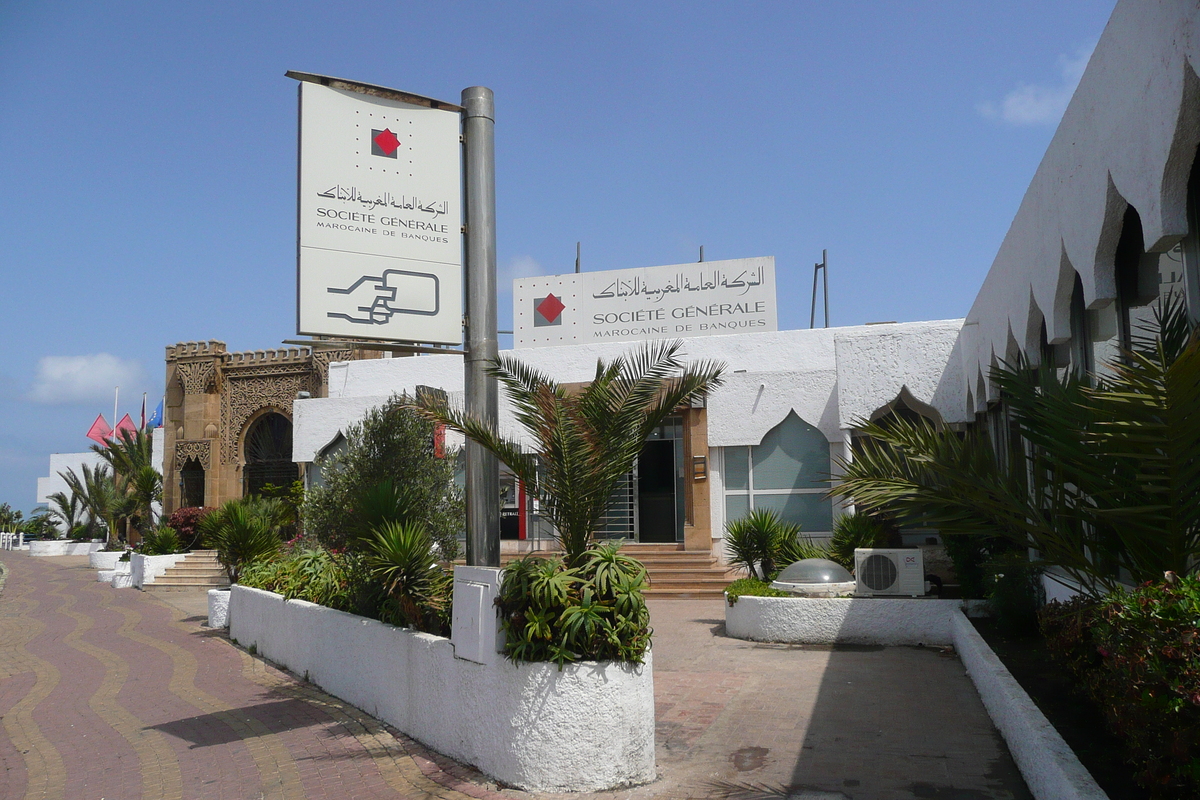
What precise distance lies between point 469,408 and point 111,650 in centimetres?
955

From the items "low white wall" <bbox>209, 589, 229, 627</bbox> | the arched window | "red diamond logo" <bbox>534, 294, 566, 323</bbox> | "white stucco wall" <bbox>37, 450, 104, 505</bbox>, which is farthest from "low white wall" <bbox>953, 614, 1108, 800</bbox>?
"white stucco wall" <bbox>37, 450, 104, 505</bbox>

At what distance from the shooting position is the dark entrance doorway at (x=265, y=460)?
32.8 metres

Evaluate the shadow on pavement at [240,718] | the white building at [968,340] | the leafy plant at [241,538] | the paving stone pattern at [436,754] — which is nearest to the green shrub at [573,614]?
the paving stone pattern at [436,754]

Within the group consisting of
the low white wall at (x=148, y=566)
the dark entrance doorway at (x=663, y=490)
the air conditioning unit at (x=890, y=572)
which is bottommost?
the low white wall at (x=148, y=566)

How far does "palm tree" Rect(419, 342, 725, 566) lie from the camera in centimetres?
692

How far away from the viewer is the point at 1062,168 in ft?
25.6

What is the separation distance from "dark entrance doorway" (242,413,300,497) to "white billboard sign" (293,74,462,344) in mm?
26699

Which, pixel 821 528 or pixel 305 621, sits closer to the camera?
pixel 305 621

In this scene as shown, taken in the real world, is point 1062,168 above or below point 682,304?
below

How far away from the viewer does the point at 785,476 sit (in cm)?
1848

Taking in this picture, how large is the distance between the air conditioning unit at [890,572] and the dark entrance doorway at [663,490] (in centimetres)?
803

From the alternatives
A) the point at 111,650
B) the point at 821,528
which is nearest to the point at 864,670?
the point at 821,528

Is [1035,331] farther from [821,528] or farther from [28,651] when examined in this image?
[28,651]

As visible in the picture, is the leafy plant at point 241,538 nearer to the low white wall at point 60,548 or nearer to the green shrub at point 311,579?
the green shrub at point 311,579
